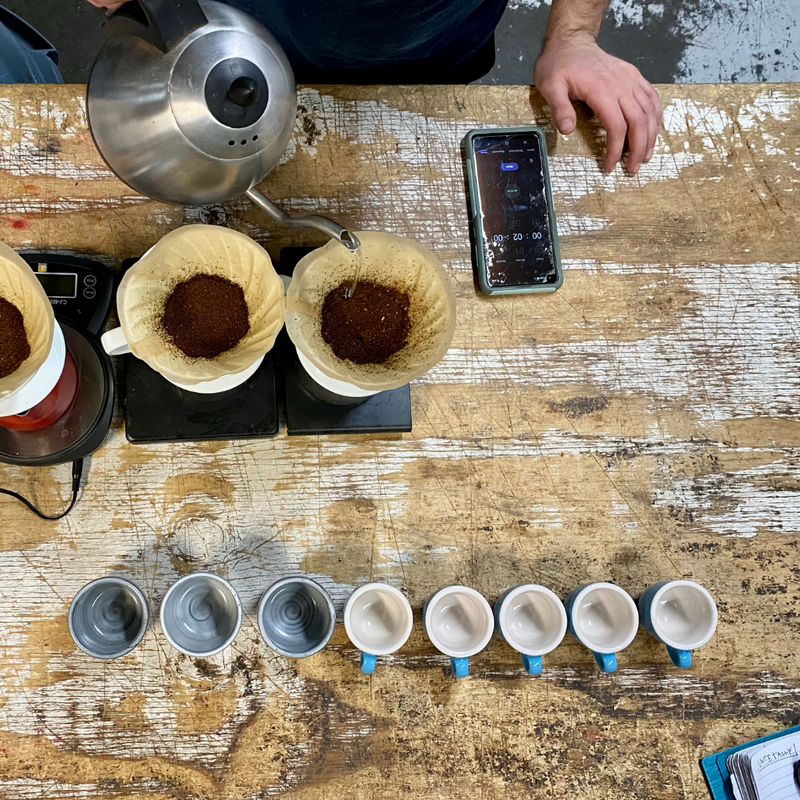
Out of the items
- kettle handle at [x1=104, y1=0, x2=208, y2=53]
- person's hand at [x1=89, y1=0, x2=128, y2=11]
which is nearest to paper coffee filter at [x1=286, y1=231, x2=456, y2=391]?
kettle handle at [x1=104, y1=0, x2=208, y2=53]

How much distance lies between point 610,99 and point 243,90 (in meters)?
0.60

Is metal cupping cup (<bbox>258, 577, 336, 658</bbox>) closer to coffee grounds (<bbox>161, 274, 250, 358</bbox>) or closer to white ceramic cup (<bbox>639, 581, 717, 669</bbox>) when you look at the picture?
coffee grounds (<bbox>161, 274, 250, 358</bbox>)

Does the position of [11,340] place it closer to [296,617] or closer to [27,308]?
[27,308]

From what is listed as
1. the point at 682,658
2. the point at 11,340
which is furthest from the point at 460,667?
the point at 11,340

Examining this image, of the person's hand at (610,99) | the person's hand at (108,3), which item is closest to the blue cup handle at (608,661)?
the person's hand at (610,99)

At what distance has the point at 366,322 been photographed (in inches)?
29.4

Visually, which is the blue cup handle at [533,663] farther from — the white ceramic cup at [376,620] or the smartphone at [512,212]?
the smartphone at [512,212]

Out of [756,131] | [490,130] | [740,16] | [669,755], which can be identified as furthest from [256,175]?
[740,16]

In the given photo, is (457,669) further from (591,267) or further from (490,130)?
(490,130)

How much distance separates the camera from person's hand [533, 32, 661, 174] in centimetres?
93

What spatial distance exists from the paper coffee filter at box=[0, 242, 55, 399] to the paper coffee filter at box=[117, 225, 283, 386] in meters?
0.07

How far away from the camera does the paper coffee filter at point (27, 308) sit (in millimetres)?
654

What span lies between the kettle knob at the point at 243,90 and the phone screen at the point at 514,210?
422mm

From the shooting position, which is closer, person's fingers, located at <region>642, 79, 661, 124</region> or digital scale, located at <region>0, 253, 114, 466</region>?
digital scale, located at <region>0, 253, 114, 466</region>
